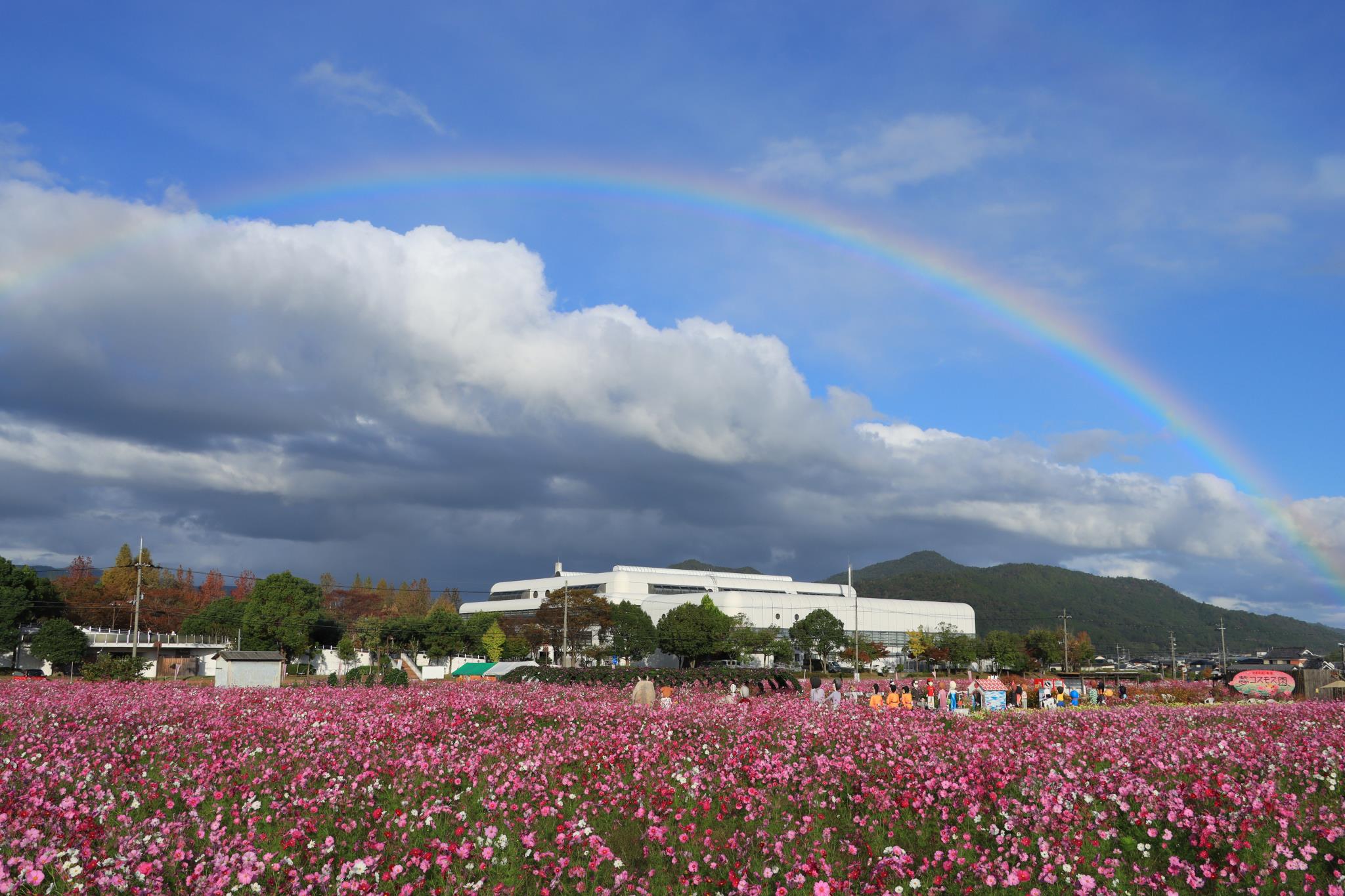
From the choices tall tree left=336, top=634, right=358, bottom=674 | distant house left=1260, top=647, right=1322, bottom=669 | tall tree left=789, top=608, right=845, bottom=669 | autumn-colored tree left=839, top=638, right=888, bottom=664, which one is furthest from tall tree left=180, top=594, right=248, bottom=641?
distant house left=1260, top=647, right=1322, bottom=669

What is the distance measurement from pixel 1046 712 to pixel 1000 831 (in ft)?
48.5

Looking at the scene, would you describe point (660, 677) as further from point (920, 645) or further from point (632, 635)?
point (920, 645)

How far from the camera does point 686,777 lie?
1299cm

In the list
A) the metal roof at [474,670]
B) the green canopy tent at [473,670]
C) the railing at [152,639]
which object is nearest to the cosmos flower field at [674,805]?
the green canopy tent at [473,670]

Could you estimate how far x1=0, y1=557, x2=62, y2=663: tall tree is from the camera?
76812mm

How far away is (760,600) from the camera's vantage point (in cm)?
12712

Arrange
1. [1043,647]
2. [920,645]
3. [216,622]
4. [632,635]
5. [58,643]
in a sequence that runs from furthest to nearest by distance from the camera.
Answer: [1043,647], [920,645], [216,622], [632,635], [58,643]

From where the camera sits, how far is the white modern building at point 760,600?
127 m

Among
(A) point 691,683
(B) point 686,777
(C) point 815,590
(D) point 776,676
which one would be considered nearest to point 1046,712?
(B) point 686,777

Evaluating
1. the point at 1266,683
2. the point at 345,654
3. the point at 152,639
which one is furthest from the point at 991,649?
Result: the point at 152,639

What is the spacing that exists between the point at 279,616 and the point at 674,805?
91.6 m

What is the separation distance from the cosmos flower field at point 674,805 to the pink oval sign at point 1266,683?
75.4 ft

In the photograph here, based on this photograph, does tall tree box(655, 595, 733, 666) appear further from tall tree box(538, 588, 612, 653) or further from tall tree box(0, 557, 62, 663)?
tall tree box(0, 557, 62, 663)

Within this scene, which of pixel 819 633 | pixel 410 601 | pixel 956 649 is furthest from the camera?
pixel 410 601
